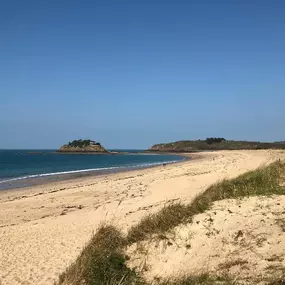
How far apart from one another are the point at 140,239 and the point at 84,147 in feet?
519

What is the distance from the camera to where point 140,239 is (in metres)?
8.45

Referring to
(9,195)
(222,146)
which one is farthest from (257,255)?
(222,146)

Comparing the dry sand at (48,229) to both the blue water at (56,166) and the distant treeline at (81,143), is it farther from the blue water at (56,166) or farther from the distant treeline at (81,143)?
the distant treeline at (81,143)

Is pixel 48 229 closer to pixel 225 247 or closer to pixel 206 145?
pixel 225 247

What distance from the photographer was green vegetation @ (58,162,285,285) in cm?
664

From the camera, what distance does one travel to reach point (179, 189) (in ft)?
68.6

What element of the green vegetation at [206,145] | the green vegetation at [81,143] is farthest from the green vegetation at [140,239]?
the green vegetation at [81,143]

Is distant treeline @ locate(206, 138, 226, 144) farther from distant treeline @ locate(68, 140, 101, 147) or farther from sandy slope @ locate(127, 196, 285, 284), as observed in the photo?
sandy slope @ locate(127, 196, 285, 284)

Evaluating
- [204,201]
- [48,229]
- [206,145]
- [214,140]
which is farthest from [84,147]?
[204,201]

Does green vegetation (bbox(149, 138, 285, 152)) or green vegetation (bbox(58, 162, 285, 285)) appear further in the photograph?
green vegetation (bbox(149, 138, 285, 152))

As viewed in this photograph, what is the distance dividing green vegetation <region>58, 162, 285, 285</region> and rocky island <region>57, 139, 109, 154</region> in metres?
148

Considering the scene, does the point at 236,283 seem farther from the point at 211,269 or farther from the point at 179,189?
the point at 179,189

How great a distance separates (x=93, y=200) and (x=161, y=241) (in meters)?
12.1

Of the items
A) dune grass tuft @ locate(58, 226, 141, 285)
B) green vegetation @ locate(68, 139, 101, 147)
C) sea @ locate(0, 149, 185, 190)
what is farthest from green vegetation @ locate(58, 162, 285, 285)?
green vegetation @ locate(68, 139, 101, 147)
